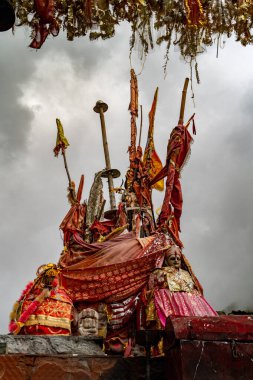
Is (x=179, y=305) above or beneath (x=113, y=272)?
beneath

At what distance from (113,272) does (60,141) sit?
416 cm

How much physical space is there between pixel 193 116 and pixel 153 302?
15.4ft

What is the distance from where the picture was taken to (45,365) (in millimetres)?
4289

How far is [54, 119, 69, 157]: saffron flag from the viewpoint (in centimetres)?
1110

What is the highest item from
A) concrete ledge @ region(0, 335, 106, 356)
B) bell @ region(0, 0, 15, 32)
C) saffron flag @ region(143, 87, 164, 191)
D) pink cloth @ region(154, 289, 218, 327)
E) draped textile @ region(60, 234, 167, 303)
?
saffron flag @ region(143, 87, 164, 191)

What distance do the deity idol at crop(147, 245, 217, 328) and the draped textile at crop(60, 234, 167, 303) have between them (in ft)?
0.76

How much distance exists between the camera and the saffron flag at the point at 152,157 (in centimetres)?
1177

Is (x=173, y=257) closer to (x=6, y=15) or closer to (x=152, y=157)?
(x=152, y=157)

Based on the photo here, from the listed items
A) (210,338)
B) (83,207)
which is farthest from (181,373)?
(83,207)

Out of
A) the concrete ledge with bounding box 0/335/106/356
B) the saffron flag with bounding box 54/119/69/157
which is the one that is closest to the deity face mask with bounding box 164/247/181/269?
the concrete ledge with bounding box 0/335/106/356

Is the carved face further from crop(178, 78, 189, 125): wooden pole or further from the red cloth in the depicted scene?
crop(178, 78, 189, 125): wooden pole


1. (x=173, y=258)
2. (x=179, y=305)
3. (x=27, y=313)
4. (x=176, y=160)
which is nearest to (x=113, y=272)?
(x=173, y=258)

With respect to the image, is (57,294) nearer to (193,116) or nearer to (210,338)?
(210,338)

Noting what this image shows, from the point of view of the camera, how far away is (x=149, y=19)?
6.41 m
